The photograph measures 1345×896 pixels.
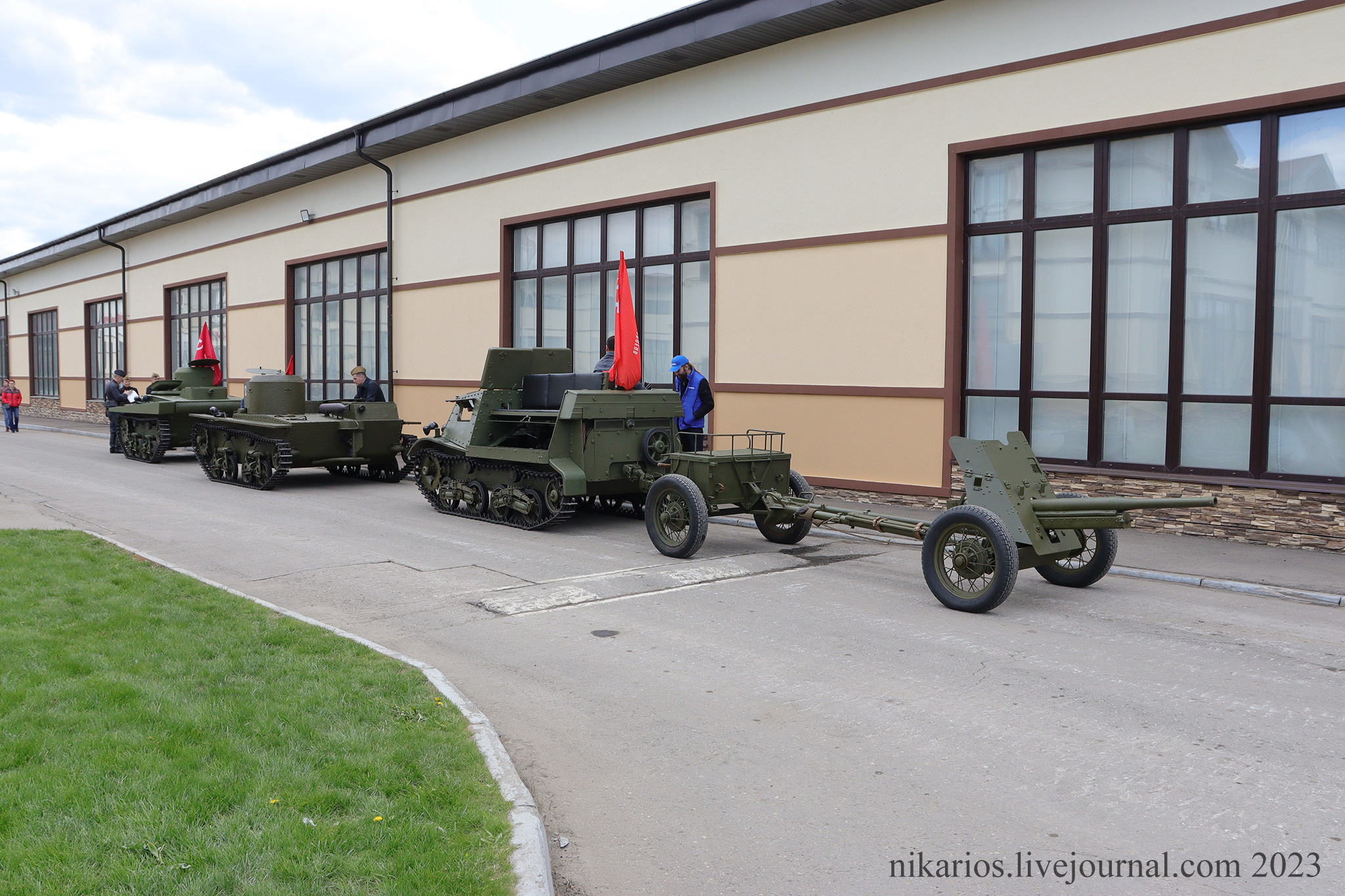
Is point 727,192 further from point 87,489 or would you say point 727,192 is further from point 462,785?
point 462,785

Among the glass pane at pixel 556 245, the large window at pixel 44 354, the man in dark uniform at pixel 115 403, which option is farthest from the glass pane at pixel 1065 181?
the large window at pixel 44 354

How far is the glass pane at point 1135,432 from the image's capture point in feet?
39.0

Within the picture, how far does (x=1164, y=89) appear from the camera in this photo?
11.4m

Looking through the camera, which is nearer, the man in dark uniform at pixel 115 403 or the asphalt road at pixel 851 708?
the asphalt road at pixel 851 708

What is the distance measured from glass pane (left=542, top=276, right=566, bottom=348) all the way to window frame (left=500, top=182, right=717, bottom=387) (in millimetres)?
78

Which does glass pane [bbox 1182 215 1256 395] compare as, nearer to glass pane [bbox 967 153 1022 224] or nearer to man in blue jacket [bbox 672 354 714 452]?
glass pane [bbox 967 153 1022 224]

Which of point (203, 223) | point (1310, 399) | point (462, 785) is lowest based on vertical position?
point (462, 785)

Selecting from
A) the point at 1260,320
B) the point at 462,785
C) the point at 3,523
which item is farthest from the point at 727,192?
the point at 462,785

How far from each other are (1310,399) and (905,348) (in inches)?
179

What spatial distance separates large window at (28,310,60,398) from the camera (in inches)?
1758

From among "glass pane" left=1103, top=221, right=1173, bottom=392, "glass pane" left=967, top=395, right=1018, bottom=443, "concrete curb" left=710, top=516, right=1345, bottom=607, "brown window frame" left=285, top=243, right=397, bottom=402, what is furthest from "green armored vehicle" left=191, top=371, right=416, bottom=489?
"concrete curb" left=710, top=516, right=1345, bottom=607

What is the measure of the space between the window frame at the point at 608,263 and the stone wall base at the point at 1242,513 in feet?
20.4

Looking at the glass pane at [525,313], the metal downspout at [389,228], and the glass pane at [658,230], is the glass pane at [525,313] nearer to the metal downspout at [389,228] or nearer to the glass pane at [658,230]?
the glass pane at [658,230]

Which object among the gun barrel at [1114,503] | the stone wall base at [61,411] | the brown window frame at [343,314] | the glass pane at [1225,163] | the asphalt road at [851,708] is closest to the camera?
the asphalt road at [851,708]
